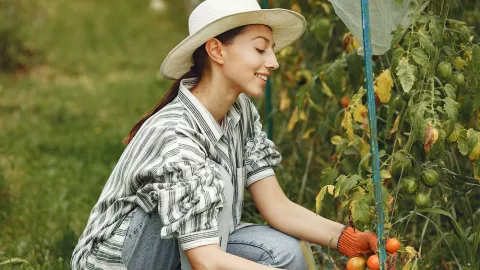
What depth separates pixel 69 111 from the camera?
5395 mm

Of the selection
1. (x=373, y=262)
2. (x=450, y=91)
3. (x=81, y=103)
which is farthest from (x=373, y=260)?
(x=81, y=103)

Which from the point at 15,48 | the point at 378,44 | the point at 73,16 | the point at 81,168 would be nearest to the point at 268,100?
the point at 378,44

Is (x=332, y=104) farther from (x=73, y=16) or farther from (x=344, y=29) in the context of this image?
(x=73, y=16)

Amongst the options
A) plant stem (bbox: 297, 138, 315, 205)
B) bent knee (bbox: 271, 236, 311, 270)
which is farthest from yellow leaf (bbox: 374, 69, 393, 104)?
plant stem (bbox: 297, 138, 315, 205)

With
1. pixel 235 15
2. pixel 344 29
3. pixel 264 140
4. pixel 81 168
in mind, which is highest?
pixel 235 15

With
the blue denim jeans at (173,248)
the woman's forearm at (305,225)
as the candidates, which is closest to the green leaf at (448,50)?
the woman's forearm at (305,225)

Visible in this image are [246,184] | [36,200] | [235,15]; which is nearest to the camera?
[235,15]

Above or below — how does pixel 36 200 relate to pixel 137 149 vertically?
below

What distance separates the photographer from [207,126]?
7.63ft

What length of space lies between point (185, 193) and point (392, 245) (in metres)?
0.53

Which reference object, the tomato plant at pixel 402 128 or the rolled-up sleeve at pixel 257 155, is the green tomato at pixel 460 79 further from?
the rolled-up sleeve at pixel 257 155

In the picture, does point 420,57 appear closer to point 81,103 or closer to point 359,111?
point 359,111

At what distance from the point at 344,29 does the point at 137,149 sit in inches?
45.5

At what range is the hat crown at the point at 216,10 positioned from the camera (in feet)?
7.48
